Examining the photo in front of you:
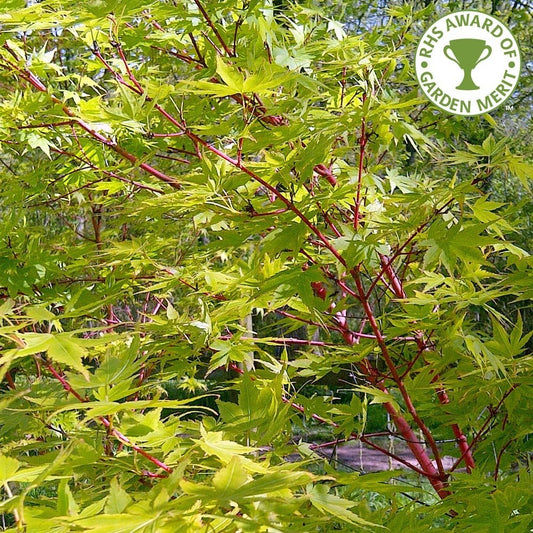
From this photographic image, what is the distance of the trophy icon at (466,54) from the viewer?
1307 mm

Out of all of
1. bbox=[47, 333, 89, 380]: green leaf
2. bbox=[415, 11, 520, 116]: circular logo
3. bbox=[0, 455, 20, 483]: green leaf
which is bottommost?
bbox=[0, 455, 20, 483]: green leaf

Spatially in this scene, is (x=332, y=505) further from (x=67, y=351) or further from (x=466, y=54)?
(x=466, y=54)

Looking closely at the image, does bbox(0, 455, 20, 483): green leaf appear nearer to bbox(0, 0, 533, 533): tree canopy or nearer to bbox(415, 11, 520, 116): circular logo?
bbox(0, 0, 533, 533): tree canopy

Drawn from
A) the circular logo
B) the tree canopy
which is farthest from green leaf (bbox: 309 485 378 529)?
the circular logo

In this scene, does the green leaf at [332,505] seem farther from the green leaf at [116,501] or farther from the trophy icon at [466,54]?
the trophy icon at [466,54]

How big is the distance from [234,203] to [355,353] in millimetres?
339

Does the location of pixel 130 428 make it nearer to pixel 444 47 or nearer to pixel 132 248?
pixel 132 248

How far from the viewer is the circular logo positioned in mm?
1300

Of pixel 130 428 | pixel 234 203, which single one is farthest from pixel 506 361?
pixel 130 428

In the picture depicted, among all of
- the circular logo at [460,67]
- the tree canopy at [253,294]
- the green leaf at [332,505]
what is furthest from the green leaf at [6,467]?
the circular logo at [460,67]

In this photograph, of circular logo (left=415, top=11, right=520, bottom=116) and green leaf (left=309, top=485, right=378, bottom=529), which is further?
circular logo (left=415, top=11, right=520, bottom=116)

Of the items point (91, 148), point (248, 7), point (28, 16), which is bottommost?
point (91, 148)

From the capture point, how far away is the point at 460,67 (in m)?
1.31

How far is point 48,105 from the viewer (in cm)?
108
